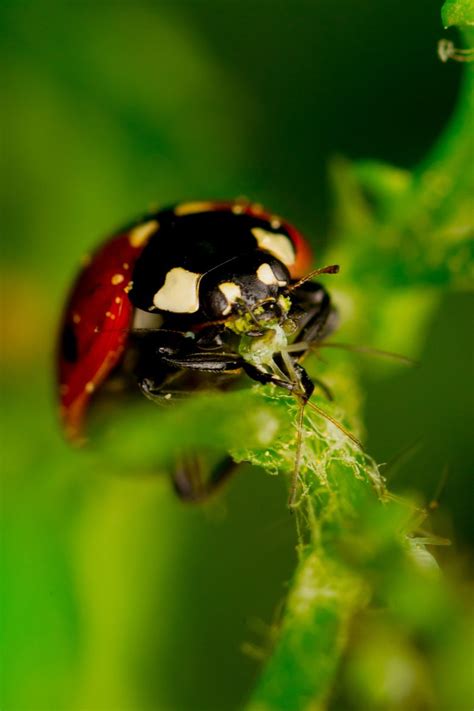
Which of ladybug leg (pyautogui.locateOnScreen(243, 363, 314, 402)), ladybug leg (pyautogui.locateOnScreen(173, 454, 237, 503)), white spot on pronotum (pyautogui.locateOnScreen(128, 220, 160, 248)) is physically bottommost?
ladybug leg (pyautogui.locateOnScreen(173, 454, 237, 503))

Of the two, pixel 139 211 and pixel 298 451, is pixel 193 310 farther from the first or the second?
pixel 139 211

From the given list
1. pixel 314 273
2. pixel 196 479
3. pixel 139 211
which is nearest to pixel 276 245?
pixel 314 273

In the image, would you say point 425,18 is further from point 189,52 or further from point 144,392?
point 144,392

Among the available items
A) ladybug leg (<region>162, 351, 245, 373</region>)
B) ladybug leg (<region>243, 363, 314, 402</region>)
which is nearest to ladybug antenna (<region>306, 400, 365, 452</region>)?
ladybug leg (<region>243, 363, 314, 402</region>)

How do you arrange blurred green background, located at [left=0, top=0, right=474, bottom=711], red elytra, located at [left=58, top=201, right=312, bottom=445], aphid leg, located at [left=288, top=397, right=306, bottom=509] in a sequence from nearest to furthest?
aphid leg, located at [left=288, top=397, right=306, bottom=509]
red elytra, located at [left=58, top=201, right=312, bottom=445]
blurred green background, located at [left=0, top=0, right=474, bottom=711]

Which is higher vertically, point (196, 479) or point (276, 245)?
point (276, 245)

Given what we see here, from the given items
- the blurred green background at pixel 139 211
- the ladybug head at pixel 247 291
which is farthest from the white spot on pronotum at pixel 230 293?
the blurred green background at pixel 139 211

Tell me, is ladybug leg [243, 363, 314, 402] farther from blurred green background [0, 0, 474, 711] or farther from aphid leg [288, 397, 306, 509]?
blurred green background [0, 0, 474, 711]

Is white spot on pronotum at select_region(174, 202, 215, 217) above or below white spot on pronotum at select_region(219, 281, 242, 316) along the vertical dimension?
above

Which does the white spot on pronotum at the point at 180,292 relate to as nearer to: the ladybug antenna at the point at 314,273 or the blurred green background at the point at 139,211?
the ladybug antenna at the point at 314,273
